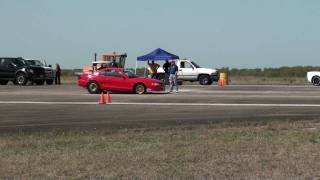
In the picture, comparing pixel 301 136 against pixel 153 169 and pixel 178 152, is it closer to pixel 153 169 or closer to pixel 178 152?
pixel 178 152

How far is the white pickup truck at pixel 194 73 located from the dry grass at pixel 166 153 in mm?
30374

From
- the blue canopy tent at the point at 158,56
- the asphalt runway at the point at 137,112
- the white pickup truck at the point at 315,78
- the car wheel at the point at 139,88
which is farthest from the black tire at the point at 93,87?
the white pickup truck at the point at 315,78

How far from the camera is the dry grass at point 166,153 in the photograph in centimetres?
851

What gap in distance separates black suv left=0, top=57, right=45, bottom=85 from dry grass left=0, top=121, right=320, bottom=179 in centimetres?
2929

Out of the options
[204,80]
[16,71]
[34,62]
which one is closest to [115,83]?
[16,71]

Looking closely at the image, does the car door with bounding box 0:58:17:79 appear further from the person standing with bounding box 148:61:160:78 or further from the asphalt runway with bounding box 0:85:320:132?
the asphalt runway with bounding box 0:85:320:132

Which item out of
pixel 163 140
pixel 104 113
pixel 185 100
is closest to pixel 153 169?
pixel 163 140

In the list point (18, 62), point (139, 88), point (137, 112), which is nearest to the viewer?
point (137, 112)

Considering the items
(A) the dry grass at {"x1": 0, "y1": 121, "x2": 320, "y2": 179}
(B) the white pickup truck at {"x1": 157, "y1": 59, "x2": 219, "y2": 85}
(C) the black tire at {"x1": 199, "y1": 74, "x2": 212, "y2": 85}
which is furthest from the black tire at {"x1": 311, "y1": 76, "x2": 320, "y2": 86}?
(A) the dry grass at {"x1": 0, "y1": 121, "x2": 320, "y2": 179}

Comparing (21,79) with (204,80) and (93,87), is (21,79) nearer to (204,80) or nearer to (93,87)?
(204,80)

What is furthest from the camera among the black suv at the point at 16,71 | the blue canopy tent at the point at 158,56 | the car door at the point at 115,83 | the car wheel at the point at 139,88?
the blue canopy tent at the point at 158,56

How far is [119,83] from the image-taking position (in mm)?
30672

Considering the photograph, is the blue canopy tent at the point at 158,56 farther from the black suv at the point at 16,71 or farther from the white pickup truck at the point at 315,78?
the white pickup truck at the point at 315,78

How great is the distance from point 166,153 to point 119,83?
20608 millimetres
